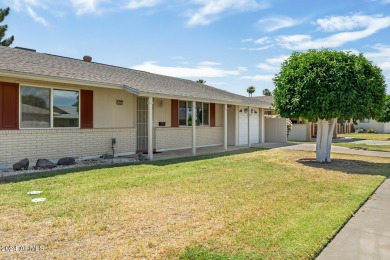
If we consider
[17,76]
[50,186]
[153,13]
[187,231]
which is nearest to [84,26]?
A: [153,13]

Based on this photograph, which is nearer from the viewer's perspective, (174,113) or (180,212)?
(180,212)

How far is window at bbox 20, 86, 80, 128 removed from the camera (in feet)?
31.0

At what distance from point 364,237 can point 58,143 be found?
9.68m

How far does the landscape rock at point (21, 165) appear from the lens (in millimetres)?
8781

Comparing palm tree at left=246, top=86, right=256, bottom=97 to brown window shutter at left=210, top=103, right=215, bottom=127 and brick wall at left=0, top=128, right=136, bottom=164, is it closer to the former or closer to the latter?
brown window shutter at left=210, top=103, right=215, bottom=127

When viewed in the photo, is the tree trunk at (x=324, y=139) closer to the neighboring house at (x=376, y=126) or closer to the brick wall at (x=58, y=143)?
the brick wall at (x=58, y=143)

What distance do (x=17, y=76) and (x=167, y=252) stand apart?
7.52 m

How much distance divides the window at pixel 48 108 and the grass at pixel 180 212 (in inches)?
94.3

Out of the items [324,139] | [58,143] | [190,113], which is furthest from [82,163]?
[324,139]

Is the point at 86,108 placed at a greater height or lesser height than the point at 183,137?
greater

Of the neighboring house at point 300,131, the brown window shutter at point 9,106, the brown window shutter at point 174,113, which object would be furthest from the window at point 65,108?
the neighboring house at point 300,131

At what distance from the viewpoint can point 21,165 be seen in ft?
29.1

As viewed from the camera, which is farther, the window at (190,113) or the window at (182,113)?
the window at (190,113)

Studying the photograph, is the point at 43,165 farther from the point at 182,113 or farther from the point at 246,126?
the point at 246,126
